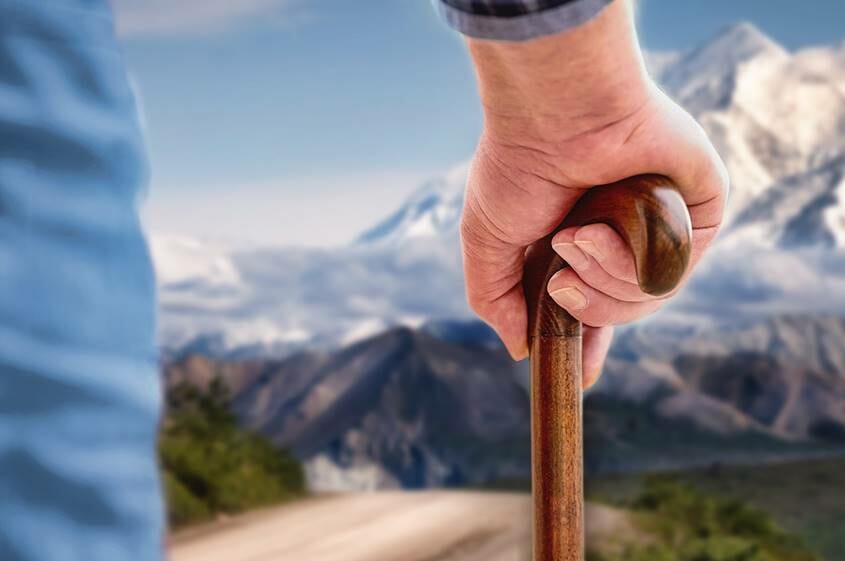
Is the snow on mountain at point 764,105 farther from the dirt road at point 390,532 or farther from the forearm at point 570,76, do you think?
the forearm at point 570,76

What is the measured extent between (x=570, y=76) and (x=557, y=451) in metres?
0.18

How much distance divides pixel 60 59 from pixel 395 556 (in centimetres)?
275

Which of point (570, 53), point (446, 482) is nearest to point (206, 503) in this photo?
point (446, 482)

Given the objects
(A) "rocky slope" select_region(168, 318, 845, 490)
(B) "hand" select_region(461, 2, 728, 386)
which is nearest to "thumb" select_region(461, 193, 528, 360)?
(B) "hand" select_region(461, 2, 728, 386)

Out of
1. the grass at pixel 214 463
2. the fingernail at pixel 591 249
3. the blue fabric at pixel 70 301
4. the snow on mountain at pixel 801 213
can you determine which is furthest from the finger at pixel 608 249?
the snow on mountain at pixel 801 213

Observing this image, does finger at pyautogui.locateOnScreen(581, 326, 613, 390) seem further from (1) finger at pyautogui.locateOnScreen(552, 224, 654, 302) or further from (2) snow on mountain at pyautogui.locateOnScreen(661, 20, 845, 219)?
(2) snow on mountain at pyautogui.locateOnScreen(661, 20, 845, 219)

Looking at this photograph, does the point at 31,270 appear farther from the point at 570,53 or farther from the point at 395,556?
the point at 395,556

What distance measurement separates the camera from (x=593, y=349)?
500 mm

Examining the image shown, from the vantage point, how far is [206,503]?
3.44m

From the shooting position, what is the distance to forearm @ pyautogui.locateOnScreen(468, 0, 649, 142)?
0.35 m

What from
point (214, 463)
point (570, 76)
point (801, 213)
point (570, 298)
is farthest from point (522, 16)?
point (801, 213)

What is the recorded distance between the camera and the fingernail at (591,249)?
411 millimetres

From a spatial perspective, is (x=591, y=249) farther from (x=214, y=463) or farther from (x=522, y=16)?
(x=214, y=463)

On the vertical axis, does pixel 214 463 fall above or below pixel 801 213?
below
